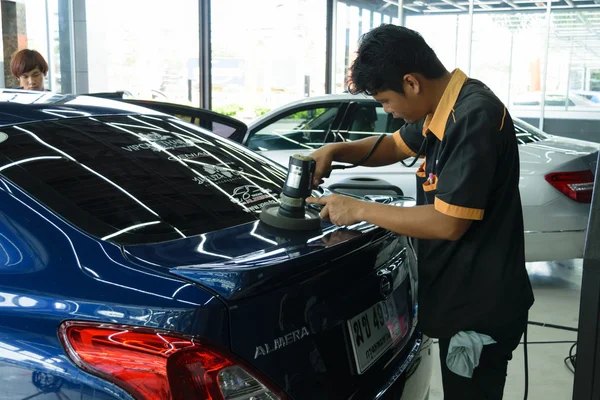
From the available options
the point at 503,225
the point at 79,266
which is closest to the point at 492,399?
the point at 503,225

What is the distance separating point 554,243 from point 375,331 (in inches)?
121

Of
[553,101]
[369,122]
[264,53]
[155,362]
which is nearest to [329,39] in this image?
[264,53]

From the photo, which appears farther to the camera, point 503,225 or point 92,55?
point 92,55

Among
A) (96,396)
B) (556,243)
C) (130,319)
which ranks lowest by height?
(556,243)

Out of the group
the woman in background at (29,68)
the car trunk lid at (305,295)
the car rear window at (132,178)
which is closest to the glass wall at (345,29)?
the woman in background at (29,68)

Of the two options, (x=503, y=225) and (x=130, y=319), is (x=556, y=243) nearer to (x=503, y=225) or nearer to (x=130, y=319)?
(x=503, y=225)

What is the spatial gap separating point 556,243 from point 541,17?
664 cm

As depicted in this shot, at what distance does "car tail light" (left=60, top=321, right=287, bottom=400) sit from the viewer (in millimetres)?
1253

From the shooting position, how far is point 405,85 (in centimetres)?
175

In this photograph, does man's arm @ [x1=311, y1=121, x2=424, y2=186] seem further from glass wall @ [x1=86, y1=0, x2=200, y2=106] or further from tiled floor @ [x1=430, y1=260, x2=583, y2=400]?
glass wall @ [x1=86, y1=0, x2=200, y2=106]

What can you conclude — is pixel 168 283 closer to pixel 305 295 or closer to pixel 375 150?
pixel 305 295

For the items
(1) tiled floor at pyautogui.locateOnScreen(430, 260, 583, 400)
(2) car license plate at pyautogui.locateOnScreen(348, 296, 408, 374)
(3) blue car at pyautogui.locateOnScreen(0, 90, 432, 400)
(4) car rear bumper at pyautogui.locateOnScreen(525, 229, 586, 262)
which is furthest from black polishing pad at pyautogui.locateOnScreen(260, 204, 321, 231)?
(4) car rear bumper at pyautogui.locateOnScreen(525, 229, 586, 262)

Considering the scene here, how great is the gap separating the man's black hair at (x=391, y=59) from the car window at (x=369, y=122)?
10.7 feet

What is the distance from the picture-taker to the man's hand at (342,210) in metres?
1.75
